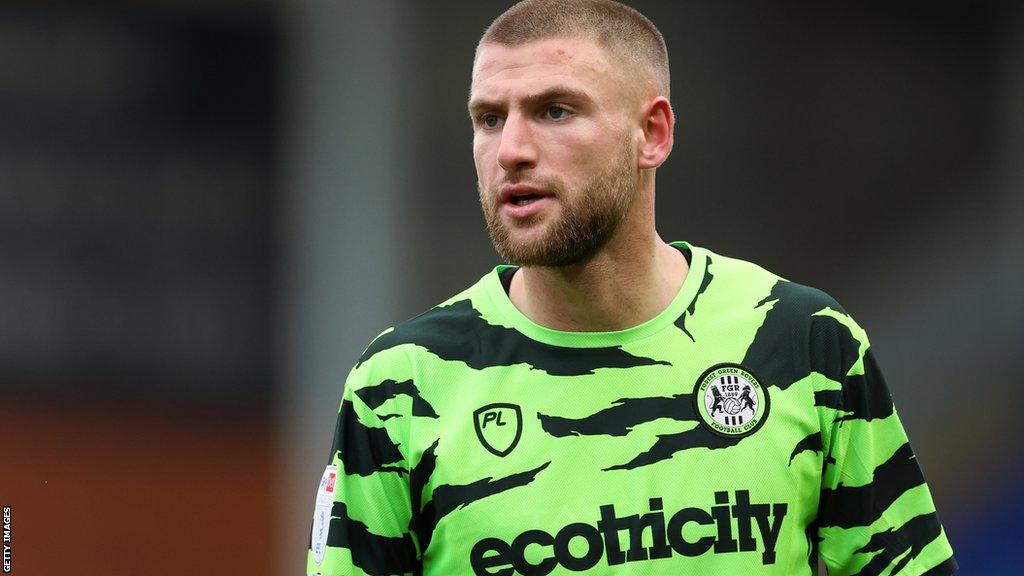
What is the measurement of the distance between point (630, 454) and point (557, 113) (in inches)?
21.1

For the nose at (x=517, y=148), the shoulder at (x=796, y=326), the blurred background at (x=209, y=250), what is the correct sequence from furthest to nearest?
the blurred background at (x=209, y=250)
the shoulder at (x=796, y=326)
the nose at (x=517, y=148)

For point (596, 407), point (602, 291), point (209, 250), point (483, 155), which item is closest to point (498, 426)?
point (596, 407)

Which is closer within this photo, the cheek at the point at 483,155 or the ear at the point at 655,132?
the cheek at the point at 483,155

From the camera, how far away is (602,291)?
6.61 feet

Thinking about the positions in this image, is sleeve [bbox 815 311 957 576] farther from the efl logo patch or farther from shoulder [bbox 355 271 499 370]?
the efl logo patch

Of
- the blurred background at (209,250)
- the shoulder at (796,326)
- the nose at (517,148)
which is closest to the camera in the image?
the nose at (517,148)

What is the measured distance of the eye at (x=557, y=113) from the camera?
1.94m

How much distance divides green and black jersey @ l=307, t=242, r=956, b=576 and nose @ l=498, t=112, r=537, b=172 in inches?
10.6

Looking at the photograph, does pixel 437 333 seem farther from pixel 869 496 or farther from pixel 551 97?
pixel 869 496

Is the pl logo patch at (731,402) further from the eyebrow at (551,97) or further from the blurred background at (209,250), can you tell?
the blurred background at (209,250)

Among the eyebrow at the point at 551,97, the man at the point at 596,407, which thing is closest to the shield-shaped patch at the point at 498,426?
the man at the point at 596,407

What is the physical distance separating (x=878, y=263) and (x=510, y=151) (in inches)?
117

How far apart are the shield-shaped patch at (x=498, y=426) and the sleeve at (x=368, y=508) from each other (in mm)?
127

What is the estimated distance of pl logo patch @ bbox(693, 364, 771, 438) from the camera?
1.96m
